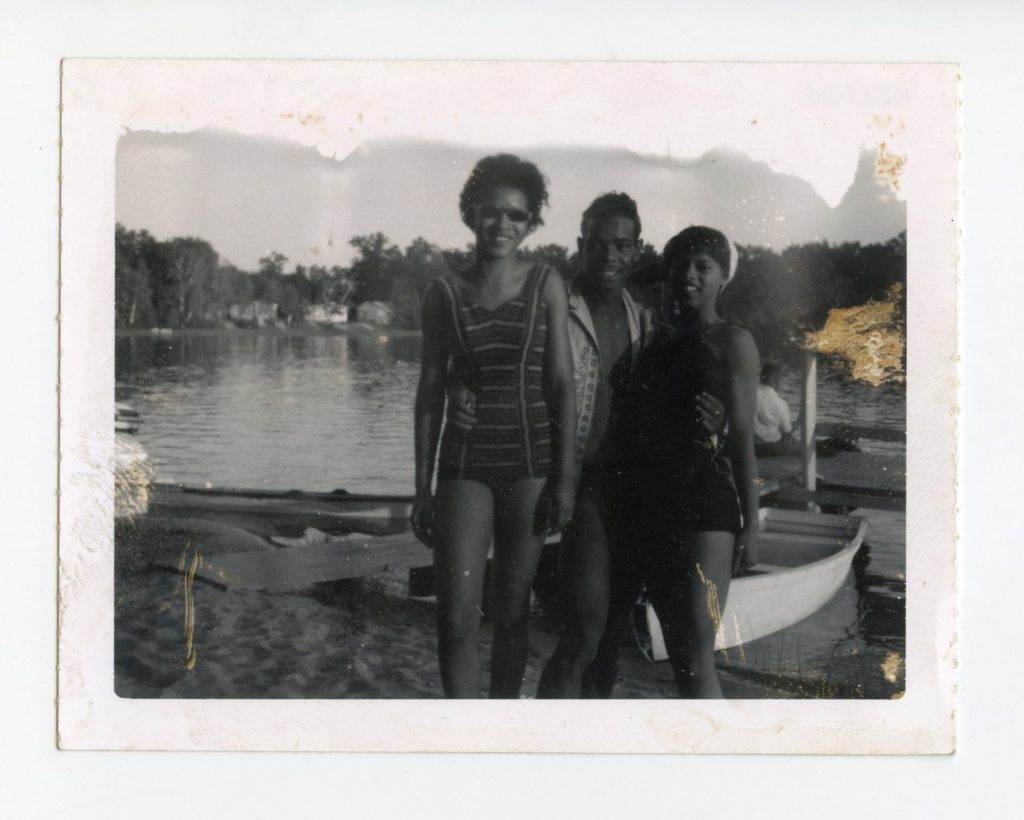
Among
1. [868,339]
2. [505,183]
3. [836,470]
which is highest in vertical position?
[505,183]

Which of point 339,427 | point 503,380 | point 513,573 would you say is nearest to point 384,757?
point 513,573

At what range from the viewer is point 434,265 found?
5.56 feet

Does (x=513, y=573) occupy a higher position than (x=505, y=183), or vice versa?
(x=505, y=183)

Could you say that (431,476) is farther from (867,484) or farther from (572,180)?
(867,484)

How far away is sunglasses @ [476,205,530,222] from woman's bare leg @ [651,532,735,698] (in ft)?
2.14

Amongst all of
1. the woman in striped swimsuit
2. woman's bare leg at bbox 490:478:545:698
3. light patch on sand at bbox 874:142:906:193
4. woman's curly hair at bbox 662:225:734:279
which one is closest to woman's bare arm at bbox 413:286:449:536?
the woman in striped swimsuit

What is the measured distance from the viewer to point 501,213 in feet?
5.56

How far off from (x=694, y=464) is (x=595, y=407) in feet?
0.68

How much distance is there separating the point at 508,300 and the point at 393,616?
61cm

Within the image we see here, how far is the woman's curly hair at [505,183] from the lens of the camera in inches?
66.4

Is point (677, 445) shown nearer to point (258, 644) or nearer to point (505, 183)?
point (505, 183)

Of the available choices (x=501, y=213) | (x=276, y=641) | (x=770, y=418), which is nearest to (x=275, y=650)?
(x=276, y=641)

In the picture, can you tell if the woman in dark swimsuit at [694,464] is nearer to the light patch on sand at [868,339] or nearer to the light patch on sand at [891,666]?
the light patch on sand at [868,339]

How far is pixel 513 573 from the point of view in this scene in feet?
5.58
